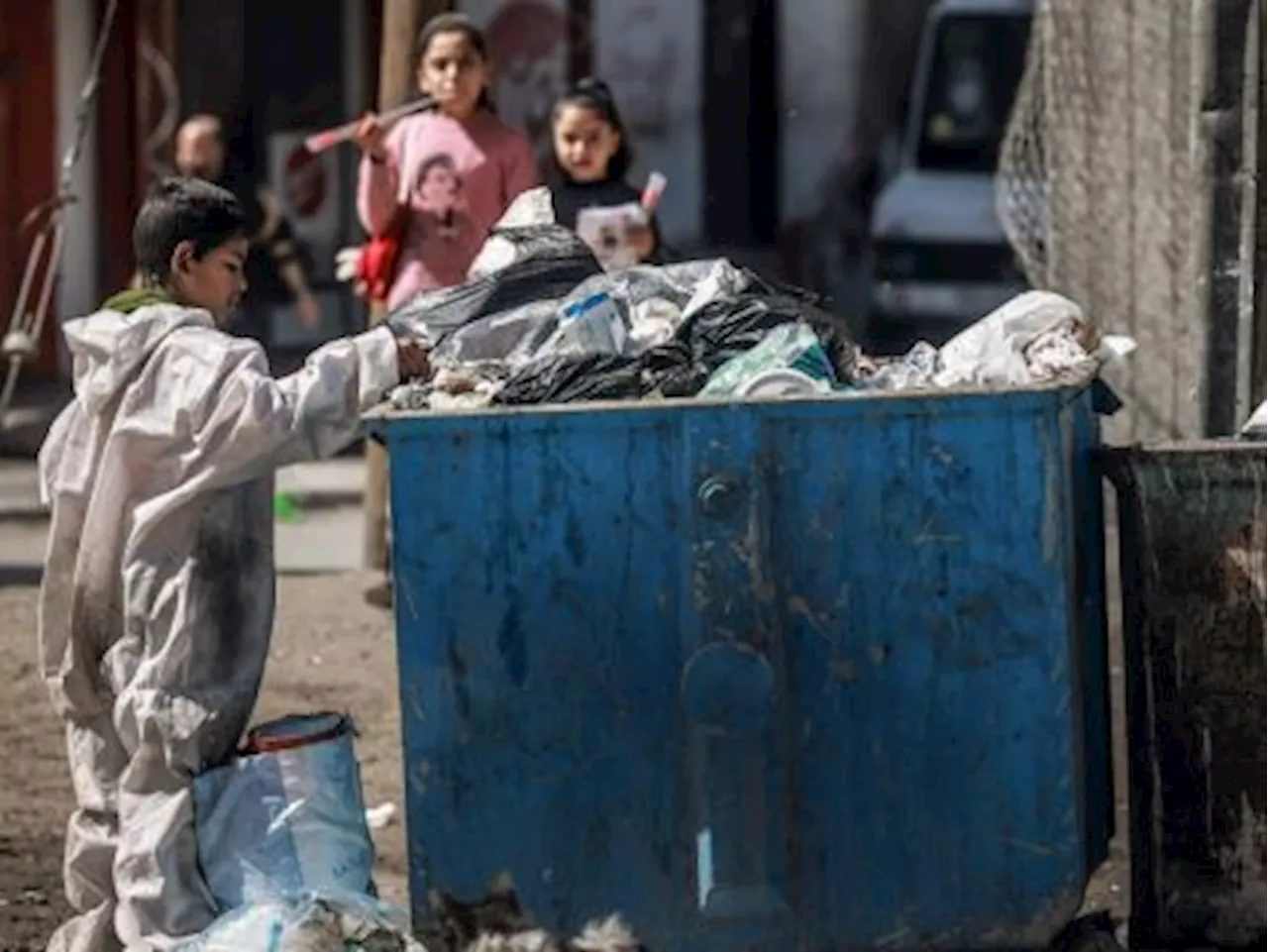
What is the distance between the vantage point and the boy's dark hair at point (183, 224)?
7172 millimetres

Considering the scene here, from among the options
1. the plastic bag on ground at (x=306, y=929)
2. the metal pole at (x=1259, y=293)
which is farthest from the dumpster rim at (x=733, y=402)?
the metal pole at (x=1259, y=293)

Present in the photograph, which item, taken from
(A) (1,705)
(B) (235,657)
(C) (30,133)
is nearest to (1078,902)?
(B) (235,657)

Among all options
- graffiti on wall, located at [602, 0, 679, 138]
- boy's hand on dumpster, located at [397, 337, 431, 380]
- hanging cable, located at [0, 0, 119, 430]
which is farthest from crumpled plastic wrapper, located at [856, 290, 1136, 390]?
graffiti on wall, located at [602, 0, 679, 138]

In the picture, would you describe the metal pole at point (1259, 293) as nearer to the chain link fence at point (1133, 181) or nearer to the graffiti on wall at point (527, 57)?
the chain link fence at point (1133, 181)

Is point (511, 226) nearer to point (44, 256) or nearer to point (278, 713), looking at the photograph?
point (278, 713)

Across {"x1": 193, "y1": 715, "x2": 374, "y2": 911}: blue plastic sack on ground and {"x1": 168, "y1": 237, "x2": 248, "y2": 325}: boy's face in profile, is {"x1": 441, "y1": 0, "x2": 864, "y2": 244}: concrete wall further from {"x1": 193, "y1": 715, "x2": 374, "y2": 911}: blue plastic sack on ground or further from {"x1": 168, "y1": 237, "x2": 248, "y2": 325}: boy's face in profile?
{"x1": 193, "y1": 715, "x2": 374, "y2": 911}: blue plastic sack on ground

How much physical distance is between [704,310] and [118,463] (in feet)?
3.55

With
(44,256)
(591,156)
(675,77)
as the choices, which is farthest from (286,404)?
(675,77)

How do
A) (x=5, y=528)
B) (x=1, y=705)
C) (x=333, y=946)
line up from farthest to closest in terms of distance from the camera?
(x=5, y=528) < (x=1, y=705) < (x=333, y=946)

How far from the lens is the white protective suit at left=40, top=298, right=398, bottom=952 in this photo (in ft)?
22.6

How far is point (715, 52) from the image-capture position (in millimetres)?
21656

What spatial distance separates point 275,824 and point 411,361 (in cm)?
85

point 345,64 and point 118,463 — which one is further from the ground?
point 345,64

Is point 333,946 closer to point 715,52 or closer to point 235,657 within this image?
point 235,657
